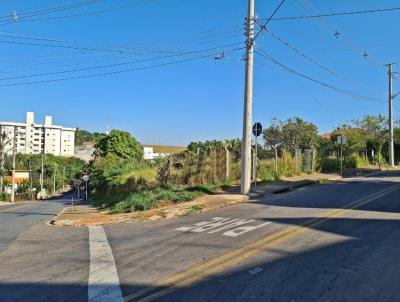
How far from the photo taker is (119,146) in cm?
6347

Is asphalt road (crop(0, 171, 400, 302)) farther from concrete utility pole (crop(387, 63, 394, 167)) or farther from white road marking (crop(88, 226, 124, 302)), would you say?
concrete utility pole (crop(387, 63, 394, 167))

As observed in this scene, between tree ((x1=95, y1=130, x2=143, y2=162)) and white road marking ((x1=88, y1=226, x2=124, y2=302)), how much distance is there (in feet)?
173

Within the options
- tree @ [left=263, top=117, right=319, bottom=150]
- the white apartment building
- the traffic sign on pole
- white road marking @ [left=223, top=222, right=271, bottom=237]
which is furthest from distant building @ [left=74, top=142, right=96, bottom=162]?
white road marking @ [left=223, top=222, right=271, bottom=237]

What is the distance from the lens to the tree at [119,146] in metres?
63.2

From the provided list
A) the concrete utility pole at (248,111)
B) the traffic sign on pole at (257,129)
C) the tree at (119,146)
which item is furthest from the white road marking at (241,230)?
the tree at (119,146)

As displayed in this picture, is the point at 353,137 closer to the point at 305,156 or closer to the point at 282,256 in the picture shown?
the point at 305,156

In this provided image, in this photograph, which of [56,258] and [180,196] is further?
[180,196]

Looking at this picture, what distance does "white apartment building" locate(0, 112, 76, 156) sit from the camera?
124 m

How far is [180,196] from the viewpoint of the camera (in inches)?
713

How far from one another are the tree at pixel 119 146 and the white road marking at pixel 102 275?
52.7 metres

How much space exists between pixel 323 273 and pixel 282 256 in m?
1.13

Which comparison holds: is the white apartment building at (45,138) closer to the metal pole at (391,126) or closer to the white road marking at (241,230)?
the metal pole at (391,126)

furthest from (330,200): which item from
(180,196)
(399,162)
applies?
(399,162)

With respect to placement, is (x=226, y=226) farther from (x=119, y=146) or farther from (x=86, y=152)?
(x=86, y=152)
